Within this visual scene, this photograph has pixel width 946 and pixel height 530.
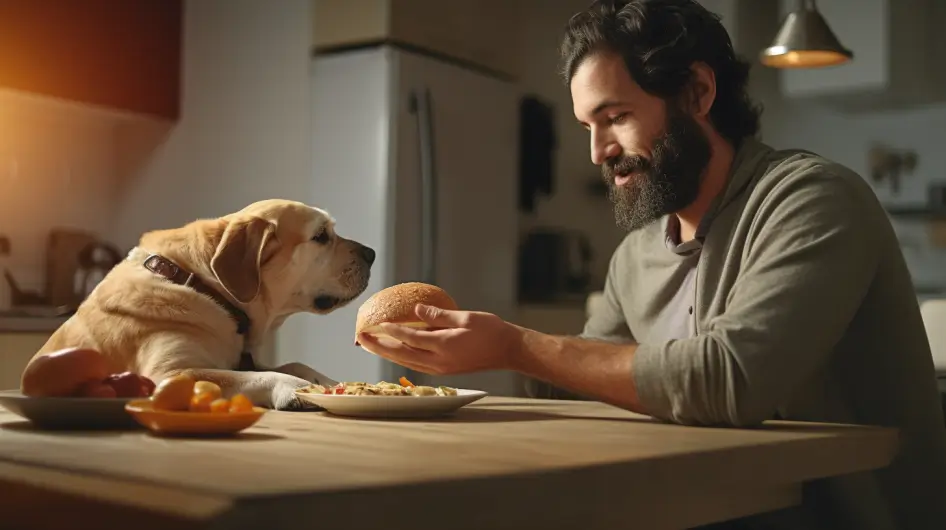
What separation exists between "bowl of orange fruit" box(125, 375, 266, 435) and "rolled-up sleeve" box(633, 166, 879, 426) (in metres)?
0.53

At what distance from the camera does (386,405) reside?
1.41m

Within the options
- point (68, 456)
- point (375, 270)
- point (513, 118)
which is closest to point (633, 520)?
point (68, 456)

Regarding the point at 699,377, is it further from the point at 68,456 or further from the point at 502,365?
the point at 68,456

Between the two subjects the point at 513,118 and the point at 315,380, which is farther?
the point at 513,118

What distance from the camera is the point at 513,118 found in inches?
188

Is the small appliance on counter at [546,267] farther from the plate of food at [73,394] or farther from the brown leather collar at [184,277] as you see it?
the plate of food at [73,394]

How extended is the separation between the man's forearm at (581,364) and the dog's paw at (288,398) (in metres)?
0.34

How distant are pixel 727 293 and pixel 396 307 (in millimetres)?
506

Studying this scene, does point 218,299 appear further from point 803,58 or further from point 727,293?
point 803,58

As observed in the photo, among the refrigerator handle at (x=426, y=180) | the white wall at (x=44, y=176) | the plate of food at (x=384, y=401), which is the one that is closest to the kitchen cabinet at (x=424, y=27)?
the refrigerator handle at (x=426, y=180)

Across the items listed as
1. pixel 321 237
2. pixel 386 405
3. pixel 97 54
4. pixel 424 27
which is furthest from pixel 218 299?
pixel 97 54

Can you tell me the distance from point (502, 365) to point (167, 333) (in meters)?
0.61

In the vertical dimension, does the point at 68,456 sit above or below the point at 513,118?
below

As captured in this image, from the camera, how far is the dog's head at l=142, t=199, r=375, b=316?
178cm
